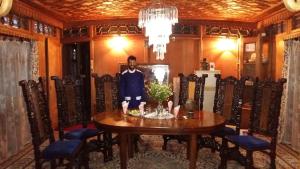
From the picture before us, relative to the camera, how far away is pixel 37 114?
10.1ft

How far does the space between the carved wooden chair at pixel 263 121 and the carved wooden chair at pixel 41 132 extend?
1.84 m

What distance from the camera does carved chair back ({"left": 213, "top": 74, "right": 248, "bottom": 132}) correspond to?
14.0ft

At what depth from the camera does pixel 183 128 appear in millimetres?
3197

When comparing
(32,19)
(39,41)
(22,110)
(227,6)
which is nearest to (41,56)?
(39,41)

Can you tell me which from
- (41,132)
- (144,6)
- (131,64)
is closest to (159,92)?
(41,132)

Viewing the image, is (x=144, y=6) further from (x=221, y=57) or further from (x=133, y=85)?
(x=221, y=57)

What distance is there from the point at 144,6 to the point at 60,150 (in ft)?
10.8

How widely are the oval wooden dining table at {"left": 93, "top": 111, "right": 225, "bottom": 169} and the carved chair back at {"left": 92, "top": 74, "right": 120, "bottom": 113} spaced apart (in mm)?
915

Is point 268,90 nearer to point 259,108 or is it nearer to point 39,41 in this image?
point 259,108

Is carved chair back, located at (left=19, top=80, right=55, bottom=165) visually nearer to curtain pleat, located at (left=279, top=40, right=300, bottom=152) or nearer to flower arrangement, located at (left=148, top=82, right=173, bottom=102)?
flower arrangement, located at (left=148, top=82, right=173, bottom=102)

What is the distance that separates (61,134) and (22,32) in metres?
2.19

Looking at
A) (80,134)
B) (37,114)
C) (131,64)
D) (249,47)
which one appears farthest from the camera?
(249,47)

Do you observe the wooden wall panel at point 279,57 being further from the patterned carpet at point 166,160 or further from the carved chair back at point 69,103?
the carved chair back at point 69,103

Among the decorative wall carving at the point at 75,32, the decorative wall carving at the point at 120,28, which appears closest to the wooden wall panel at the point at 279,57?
the decorative wall carving at the point at 120,28
